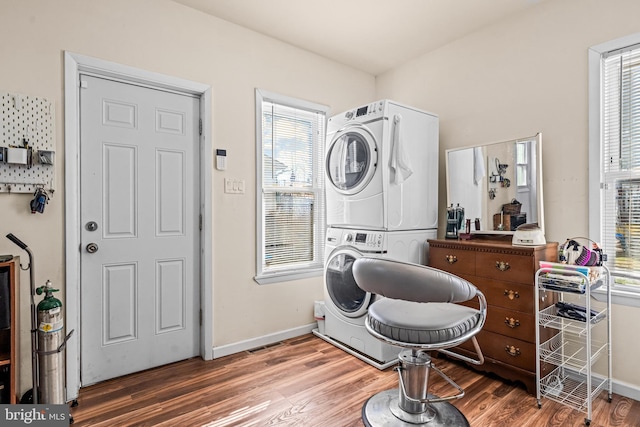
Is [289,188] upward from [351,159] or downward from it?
downward

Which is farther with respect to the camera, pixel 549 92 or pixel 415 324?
pixel 549 92

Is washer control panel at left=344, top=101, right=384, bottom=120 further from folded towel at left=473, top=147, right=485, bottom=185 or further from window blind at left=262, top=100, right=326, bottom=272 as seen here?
folded towel at left=473, top=147, right=485, bottom=185

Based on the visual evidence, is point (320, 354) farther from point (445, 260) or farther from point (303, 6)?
point (303, 6)

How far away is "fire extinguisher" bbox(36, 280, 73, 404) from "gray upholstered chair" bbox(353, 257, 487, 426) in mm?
1644

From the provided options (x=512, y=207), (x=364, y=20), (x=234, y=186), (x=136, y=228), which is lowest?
(x=136, y=228)

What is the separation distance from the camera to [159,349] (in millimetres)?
2463

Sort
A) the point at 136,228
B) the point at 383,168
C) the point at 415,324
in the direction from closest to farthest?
the point at 415,324
the point at 136,228
the point at 383,168

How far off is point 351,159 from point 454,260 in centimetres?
112

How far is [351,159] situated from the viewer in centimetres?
275

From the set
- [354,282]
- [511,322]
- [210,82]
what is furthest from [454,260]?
[210,82]

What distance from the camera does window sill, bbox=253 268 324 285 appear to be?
2869mm

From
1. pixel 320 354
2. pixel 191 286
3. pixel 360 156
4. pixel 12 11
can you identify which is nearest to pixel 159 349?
pixel 191 286

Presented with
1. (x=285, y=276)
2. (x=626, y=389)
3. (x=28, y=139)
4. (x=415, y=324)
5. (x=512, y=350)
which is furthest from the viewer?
(x=285, y=276)

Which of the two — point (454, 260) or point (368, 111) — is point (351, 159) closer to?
point (368, 111)
